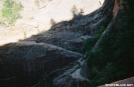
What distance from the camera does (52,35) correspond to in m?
32.3

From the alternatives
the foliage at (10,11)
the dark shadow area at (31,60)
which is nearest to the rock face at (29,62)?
the dark shadow area at (31,60)

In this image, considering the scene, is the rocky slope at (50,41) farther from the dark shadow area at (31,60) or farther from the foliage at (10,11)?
the foliage at (10,11)

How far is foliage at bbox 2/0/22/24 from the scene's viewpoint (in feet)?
111

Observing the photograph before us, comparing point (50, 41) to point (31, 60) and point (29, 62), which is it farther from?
point (29, 62)

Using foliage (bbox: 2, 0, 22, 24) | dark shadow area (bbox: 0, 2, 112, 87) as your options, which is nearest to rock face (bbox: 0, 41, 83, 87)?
dark shadow area (bbox: 0, 2, 112, 87)

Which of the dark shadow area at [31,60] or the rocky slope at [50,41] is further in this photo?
the dark shadow area at [31,60]

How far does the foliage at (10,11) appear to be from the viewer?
33688 mm

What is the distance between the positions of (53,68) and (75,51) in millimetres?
4045

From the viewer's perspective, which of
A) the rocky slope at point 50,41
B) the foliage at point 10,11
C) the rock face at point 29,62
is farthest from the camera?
the foliage at point 10,11

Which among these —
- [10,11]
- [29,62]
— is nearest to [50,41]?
[29,62]

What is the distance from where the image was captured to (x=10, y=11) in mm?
34031

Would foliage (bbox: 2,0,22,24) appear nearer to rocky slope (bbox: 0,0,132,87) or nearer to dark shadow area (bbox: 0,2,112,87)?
rocky slope (bbox: 0,0,132,87)

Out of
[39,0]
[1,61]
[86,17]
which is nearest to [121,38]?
[1,61]

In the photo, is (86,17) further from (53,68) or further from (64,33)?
(53,68)
